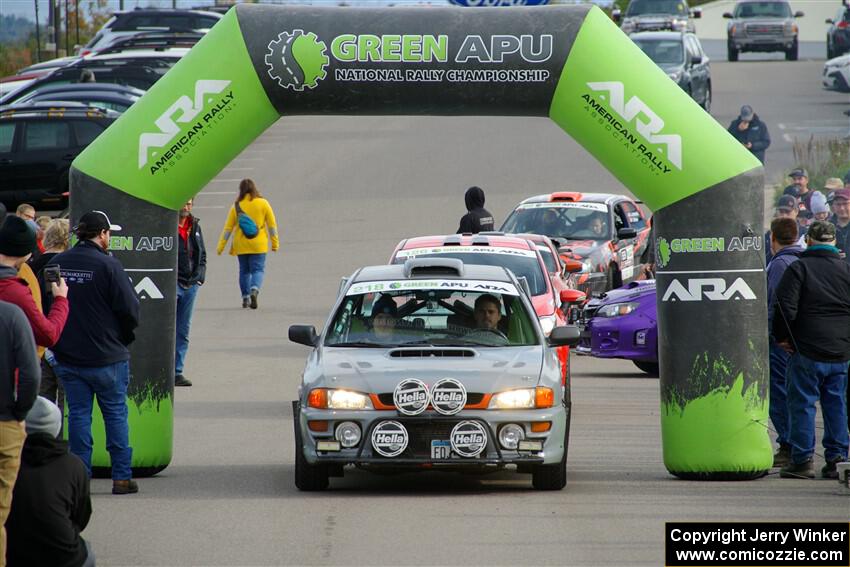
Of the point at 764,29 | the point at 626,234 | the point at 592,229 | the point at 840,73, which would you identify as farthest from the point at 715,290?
the point at 764,29

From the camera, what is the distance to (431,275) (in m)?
12.3

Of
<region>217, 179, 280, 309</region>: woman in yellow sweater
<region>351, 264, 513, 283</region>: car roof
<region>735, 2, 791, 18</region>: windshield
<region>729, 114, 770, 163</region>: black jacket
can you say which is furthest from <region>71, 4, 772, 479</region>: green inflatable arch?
<region>735, 2, 791, 18</region>: windshield

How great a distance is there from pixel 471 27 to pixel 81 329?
11.4 ft

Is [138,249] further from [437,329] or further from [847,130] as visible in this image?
[847,130]

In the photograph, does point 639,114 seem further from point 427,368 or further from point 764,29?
point 764,29

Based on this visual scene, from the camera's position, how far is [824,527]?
965 centimetres

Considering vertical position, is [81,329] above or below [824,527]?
above

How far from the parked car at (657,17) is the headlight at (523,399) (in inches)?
1457

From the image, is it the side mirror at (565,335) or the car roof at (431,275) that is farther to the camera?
the car roof at (431,275)

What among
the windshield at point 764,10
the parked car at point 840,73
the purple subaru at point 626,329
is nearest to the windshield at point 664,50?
the parked car at point 840,73

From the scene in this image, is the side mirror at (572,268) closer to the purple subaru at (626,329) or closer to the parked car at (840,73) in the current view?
the purple subaru at (626,329)

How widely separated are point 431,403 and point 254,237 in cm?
1169

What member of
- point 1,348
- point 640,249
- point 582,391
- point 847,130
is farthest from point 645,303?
point 847,130

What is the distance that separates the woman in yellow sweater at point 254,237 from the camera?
22000mm
